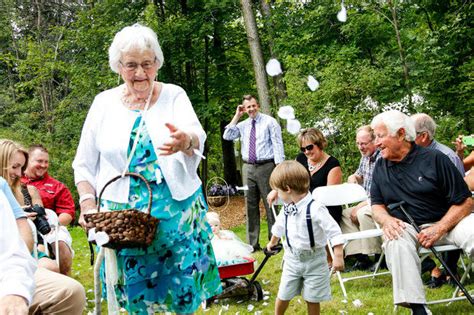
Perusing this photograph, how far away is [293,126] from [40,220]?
588 cm

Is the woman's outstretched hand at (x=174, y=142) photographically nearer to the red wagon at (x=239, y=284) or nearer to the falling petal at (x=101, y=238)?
the falling petal at (x=101, y=238)

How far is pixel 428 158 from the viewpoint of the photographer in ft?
12.3

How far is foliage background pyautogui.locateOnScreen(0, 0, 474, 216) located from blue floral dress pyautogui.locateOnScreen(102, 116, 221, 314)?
18.3ft

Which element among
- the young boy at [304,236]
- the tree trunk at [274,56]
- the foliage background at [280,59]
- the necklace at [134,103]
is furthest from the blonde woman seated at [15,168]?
the tree trunk at [274,56]

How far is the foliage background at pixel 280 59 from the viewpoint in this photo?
25.9 feet

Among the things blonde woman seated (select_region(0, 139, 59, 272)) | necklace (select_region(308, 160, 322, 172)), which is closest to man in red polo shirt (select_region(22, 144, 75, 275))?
blonde woman seated (select_region(0, 139, 59, 272))

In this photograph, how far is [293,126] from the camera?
9258 mm

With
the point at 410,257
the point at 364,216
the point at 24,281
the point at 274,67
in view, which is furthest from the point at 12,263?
the point at 274,67

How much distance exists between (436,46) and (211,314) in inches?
220

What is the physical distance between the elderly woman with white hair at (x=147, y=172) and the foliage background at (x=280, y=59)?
5.58m

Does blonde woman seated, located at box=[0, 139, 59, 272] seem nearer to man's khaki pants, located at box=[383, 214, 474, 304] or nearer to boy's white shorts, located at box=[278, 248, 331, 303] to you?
boy's white shorts, located at box=[278, 248, 331, 303]

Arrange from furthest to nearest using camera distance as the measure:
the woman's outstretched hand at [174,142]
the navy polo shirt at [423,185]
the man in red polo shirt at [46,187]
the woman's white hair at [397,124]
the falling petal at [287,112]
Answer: the falling petal at [287,112] < the man in red polo shirt at [46,187] < the woman's white hair at [397,124] < the navy polo shirt at [423,185] < the woman's outstretched hand at [174,142]

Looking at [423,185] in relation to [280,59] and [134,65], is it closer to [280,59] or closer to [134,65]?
[134,65]

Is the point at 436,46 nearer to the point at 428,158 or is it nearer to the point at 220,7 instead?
the point at 428,158
